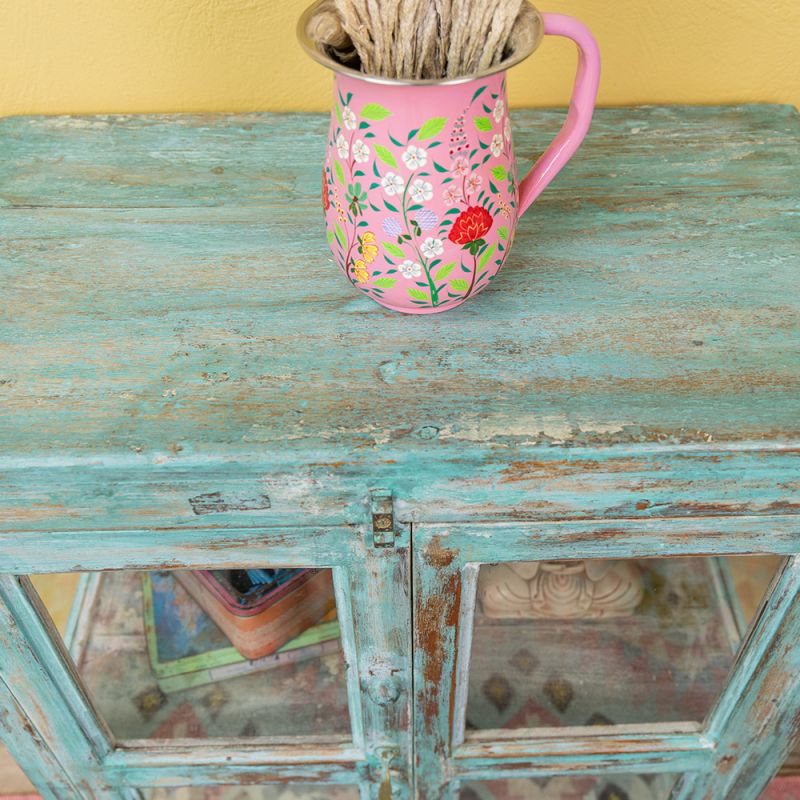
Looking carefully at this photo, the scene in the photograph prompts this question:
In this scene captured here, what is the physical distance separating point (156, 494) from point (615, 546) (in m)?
0.34

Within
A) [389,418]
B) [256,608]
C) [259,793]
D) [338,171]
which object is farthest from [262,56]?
[259,793]

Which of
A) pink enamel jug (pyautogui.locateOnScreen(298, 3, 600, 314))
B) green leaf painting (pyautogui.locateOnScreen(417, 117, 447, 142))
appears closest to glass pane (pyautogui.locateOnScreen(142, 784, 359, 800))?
pink enamel jug (pyautogui.locateOnScreen(298, 3, 600, 314))

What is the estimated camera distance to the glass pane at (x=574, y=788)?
98 centimetres

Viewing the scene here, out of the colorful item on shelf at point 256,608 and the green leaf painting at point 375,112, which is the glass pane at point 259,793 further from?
the green leaf painting at point 375,112

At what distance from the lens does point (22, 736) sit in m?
0.75

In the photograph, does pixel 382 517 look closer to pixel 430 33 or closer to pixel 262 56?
pixel 430 33

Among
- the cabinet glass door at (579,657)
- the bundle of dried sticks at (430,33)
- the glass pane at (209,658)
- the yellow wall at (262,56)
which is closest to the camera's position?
the bundle of dried sticks at (430,33)

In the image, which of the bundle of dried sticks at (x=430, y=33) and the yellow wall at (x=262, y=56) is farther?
the yellow wall at (x=262, y=56)

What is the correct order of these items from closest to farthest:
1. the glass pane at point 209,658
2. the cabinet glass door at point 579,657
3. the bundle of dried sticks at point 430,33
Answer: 1. the bundle of dried sticks at point 430,33
2. the cabinet glass door at point 579,657
3. the glass pane at point 209,658

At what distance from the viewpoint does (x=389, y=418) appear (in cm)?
54

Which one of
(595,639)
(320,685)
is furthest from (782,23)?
(320,685)

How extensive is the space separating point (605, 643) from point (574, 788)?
181 mm

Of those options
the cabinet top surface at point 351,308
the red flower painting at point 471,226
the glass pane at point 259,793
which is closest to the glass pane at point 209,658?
the glass pane at point 259,793

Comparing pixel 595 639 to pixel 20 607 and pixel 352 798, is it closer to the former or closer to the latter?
pixel 352 798
